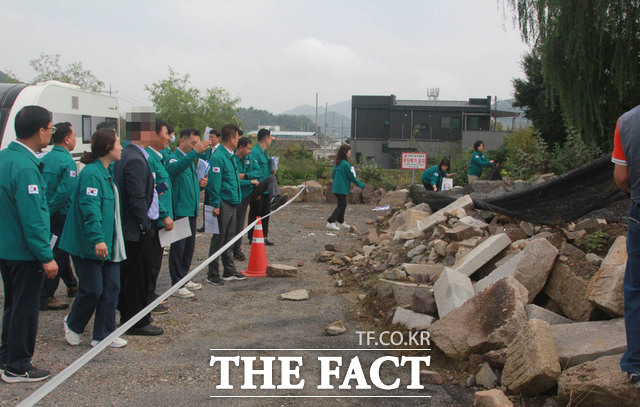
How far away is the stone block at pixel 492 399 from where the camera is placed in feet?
11.6

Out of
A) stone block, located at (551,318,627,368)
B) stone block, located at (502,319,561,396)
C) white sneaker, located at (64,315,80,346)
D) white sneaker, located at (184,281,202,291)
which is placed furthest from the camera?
white sneaker, located at (184,281,202,291)

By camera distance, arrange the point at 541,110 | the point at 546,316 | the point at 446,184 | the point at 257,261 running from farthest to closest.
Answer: the point at 541,110 → the point at 446,184 → the point at 257,261 → the point at 546,316

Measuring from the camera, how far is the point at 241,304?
20.9ft

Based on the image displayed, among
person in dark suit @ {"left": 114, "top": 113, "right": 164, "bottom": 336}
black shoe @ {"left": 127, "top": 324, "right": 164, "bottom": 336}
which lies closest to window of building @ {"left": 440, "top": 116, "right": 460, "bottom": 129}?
person in dark suit @ {"left": 114, "top": 113, "right": 164, "bottom": 336}

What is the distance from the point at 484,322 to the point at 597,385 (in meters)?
1.21

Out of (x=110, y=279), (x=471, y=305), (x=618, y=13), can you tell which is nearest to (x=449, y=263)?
(x=471, y=305)

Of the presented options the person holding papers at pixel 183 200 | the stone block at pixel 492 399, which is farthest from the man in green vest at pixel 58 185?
the stone block at pixel 492 399

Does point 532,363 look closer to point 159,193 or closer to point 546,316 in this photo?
point 546,316

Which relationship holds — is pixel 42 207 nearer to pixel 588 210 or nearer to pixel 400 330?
pixel 400 330

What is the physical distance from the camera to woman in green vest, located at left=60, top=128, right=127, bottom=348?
15.1 feet

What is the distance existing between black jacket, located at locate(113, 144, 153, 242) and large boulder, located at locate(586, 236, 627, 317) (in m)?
3.98

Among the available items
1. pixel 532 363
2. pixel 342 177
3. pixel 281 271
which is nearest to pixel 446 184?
pixel 342 177

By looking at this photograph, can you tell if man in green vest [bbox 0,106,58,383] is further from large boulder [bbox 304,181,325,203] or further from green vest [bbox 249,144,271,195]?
large boulder [bbox 304,181,325,203]

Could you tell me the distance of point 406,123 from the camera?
50.2 m
